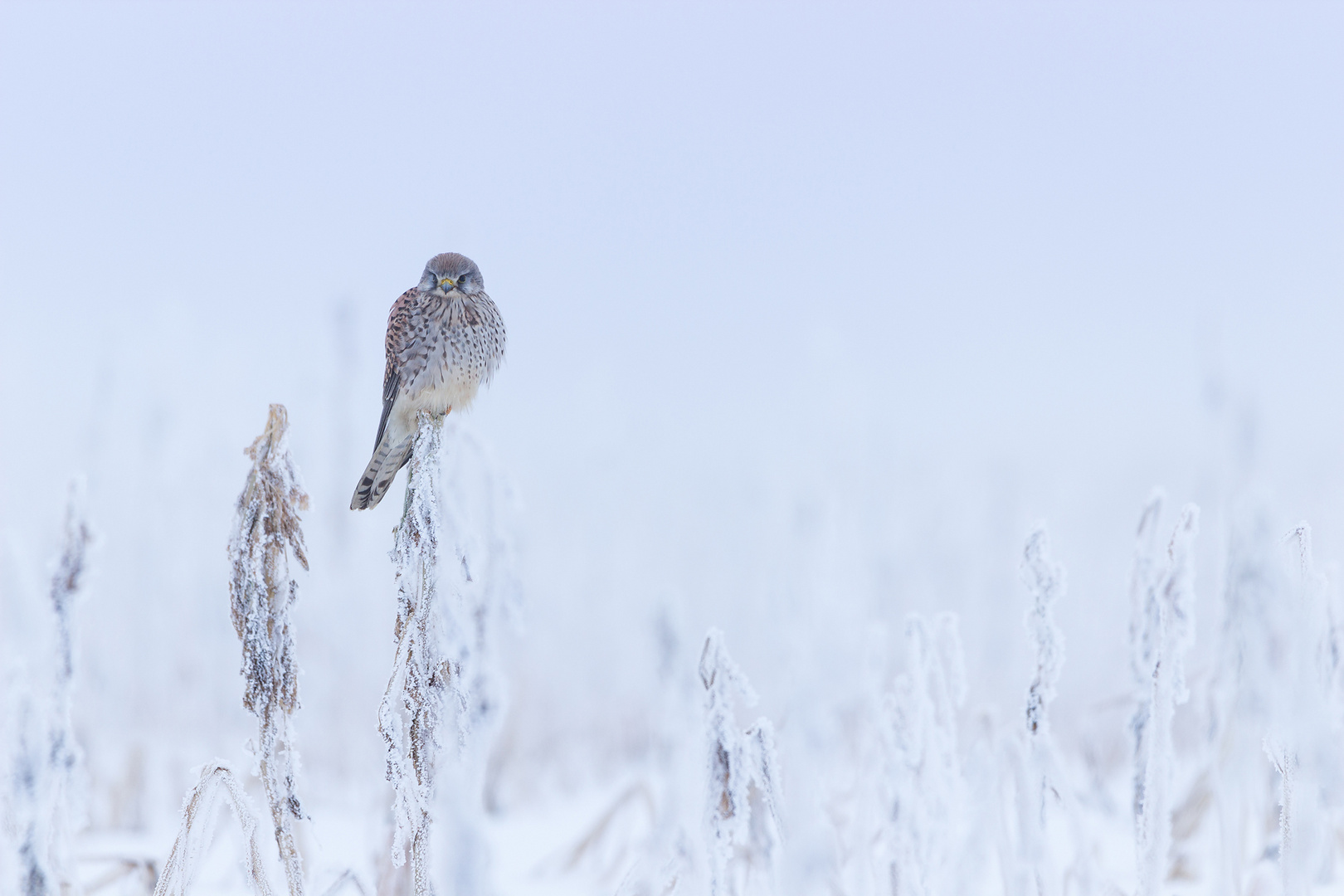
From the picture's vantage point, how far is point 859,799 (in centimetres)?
232

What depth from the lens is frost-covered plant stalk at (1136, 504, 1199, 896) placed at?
1746 mm

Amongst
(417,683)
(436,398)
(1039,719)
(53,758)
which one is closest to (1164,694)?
(1039,719)

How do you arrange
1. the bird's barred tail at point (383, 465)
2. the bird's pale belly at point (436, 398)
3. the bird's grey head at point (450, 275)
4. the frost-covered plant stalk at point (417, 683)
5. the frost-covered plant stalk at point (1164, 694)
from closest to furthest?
the frost-covered plant stalk at point (417, 683) < the frost-covered plant stalk at point (1164, 694) < the bird's barred tail at point (383, 465) < the bird's pale belly at point (436, 398) < the bird's grey head at point (450, 275)

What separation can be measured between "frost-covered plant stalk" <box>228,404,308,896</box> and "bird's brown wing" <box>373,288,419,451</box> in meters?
1.74

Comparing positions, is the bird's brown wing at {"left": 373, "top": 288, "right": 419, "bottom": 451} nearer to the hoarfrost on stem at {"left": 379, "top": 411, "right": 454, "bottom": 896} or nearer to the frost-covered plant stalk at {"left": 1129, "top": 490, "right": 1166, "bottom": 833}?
the hoarfrost on stem at {"left": 379, "top": 411, "right": 454, "bottom": 896}

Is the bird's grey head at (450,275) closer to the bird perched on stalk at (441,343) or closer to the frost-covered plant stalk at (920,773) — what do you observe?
the bird perched on stalk at (441,343)

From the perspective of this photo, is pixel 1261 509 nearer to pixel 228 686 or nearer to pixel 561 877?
pixel 561 877

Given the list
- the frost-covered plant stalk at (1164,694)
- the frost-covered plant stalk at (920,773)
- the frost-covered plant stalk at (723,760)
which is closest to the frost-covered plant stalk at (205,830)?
the frost-covered plant stalk at (723,760)

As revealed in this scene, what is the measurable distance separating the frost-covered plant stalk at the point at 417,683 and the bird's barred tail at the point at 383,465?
1.38 m

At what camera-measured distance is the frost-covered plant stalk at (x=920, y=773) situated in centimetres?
198

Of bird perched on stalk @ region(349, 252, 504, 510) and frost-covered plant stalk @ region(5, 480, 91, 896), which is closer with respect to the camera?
frost-covered plant stalk @ region(5, 480, 91, 896)

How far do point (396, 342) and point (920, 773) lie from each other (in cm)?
249

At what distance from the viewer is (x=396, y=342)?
3.62 metres

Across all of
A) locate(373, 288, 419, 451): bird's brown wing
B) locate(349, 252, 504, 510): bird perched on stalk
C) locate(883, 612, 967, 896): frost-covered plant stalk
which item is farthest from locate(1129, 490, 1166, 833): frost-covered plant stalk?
locate(373, 288, 419, 451): bird's brown wing
